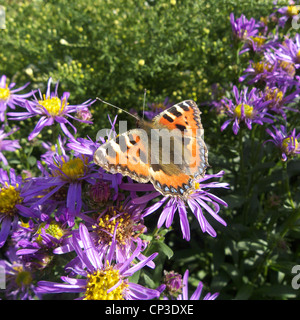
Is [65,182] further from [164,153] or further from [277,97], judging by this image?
[277,97]

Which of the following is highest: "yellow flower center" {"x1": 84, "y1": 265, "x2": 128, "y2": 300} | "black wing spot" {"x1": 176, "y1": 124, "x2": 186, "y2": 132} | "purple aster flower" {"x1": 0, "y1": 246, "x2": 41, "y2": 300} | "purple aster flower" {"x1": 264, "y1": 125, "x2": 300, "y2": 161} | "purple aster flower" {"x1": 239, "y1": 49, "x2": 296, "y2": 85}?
"purple aster flower" {"x1": 239, "y1": 49, "x2": 296, "y2": 85}

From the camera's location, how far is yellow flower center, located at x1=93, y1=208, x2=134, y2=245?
1799 millimetres

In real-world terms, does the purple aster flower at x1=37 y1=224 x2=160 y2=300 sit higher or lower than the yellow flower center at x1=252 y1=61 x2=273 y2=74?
lower

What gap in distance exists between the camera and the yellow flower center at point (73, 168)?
6.46 feet

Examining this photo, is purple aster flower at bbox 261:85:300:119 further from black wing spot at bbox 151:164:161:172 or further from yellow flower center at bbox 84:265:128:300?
yellow flower center at bbox 84:265:128:300

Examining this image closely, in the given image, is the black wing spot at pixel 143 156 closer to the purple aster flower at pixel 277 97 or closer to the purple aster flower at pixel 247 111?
the purple aster flower at pixel 247 111

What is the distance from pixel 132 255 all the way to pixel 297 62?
2489mm

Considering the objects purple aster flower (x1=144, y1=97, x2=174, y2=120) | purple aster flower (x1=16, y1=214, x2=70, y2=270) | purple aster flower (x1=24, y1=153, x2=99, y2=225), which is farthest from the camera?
purple aster flower (x1=144, y1=97, x2=174, y2=120)

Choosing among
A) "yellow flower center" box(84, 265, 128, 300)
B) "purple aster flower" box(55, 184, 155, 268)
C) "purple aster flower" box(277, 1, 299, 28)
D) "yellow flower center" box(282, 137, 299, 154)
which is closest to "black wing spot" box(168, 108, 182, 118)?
"purple aster flower" box(55, 184, 155, 268)

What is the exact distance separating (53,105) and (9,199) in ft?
2.90

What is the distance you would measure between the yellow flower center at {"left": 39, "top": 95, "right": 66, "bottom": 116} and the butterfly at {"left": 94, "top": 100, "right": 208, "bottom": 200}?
0.76 m

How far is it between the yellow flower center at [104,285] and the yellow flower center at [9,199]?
33.4 inches

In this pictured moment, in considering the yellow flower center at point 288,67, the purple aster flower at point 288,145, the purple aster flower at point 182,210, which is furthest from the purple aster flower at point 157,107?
the purple aster flower at point 182,210

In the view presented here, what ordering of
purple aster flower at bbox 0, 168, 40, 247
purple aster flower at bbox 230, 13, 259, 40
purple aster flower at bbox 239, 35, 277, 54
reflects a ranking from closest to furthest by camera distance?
purple aster flower at bbox 0, 168, 40, 247, purple aster flower at bbox 230, 13, 259, 40, purple aster flower at bbox 239, 35, 277, 54
